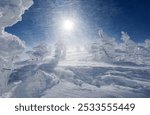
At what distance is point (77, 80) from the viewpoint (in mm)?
15023

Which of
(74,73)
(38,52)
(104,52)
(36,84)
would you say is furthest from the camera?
(104,52)

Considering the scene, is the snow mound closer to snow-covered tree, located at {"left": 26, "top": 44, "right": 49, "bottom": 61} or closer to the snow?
the snow

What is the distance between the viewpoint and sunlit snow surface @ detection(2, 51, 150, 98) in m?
12.3

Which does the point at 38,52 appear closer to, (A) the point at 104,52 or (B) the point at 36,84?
(B) the point at 36,84

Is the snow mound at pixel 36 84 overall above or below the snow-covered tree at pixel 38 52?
below

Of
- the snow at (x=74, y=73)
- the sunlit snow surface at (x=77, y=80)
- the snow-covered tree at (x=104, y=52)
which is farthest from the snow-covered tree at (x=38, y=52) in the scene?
the snow-covered tree at (x=104, y=52)

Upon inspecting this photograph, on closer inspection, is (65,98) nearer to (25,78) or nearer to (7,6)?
(25,78)

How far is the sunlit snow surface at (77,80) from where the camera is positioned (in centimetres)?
1231

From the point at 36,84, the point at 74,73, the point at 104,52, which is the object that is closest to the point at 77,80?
the point at 74,73

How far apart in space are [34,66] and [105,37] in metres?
5.31

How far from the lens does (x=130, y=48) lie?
53.0ft

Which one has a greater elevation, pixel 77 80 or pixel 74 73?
pixel 74 73

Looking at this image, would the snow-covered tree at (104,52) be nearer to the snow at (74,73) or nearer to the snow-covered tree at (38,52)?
the snow at (74,73)

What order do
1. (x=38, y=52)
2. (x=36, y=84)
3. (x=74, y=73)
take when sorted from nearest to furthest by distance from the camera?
1. (x=36, y=84)
2. (x=74, y=73)
3. (x=38, y=52)
